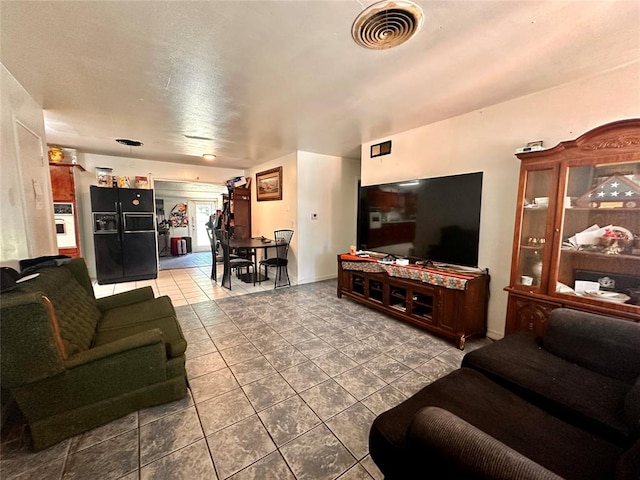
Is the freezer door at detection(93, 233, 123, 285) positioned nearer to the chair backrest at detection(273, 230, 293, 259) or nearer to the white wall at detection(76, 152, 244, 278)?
the white wall at detection(76, 152, 244, 278)

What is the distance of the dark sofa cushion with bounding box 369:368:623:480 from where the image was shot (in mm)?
962

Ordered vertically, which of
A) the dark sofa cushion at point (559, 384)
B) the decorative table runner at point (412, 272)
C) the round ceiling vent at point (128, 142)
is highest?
the round ceiling vent at point (128, 142)

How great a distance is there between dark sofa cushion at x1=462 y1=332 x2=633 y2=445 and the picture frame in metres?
4.36

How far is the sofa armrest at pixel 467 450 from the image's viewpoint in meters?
0.75

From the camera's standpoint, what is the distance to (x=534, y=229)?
2262mm

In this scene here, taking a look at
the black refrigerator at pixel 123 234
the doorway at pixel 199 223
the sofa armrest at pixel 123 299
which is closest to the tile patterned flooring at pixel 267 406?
the sofa armrest at pixel 123 299

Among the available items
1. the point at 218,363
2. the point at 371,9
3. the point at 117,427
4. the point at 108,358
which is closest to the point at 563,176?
the point at 371,9

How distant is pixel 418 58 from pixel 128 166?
19.4 ft

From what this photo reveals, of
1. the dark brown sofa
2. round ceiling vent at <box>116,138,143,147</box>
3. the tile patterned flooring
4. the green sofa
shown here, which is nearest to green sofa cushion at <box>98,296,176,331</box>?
the green sofa

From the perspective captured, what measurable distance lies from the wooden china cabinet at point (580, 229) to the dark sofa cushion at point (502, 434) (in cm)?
119

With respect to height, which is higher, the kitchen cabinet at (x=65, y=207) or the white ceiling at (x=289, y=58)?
the white ceiling at (x=289, y=58)

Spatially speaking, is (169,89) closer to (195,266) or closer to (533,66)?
(533,66)

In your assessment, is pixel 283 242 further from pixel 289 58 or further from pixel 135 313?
pixel 289 58

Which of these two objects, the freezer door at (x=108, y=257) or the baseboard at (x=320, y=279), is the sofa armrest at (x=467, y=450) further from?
the freezer door at (x=108, y=257)
